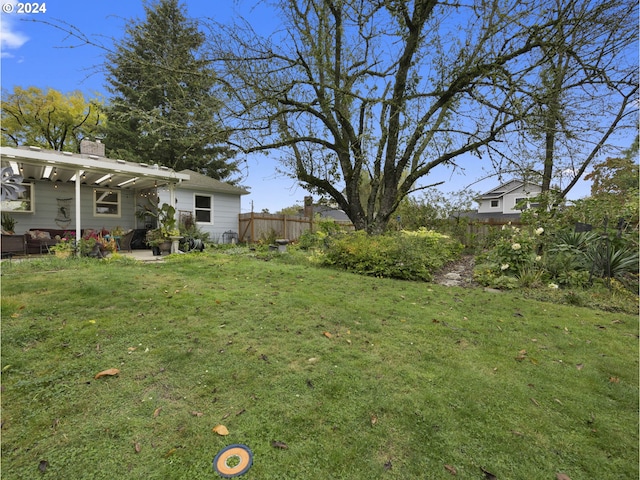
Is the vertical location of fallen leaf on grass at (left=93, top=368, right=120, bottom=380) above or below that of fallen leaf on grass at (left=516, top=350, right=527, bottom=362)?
above

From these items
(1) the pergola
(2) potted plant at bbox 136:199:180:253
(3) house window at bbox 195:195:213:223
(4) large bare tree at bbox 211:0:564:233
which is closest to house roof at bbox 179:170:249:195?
(3) house window at bbox 195:195:213:223

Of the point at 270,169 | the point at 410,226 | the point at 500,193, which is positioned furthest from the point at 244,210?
the point at 500,193

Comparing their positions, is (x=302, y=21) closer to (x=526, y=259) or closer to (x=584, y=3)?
(x=584, y=3)

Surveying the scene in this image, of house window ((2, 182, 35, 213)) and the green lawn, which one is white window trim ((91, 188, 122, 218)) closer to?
house window ((2, 182, 35, 213))

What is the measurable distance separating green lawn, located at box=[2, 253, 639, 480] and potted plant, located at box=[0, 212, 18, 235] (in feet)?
20.8

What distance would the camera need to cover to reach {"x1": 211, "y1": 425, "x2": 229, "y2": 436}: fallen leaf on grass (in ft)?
5.61

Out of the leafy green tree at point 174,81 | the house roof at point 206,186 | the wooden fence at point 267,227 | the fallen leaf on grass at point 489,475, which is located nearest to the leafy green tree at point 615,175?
the wooden fence at point 267,227

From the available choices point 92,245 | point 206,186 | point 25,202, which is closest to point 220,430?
point 92,245

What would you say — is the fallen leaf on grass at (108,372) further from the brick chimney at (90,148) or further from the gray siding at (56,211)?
the gray siding at (56,211)

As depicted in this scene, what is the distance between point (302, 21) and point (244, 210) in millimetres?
8598

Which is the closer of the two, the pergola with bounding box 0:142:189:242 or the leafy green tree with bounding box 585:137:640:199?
the pergola with bounding box 0:142:189:242

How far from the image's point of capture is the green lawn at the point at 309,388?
62.2 inches

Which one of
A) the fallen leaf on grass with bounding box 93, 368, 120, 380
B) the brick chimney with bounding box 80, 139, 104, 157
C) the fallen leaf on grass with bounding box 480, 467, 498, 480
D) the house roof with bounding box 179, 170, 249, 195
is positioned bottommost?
the fallen leaf on grass with bounding box 480, 467, 498, 480

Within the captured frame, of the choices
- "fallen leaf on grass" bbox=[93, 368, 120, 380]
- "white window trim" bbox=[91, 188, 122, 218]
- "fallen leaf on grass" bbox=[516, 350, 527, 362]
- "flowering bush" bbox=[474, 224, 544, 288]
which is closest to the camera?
"fallen leaf on grass" bbox=[93, 368, 120, 380]
